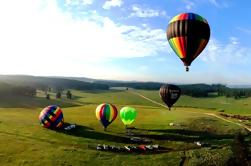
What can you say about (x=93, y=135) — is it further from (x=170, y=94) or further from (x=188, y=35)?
(x=188, y=35)

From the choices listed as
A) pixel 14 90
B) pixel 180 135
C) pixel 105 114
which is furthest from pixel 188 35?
pixel 14 90

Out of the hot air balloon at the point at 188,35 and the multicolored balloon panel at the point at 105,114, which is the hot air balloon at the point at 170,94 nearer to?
the multicolored balloon panel at the point at 105,114

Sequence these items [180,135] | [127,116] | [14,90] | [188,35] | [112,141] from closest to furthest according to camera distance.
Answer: [188,35] < [112,141] < [180,135] < [127,116] < [14,90]

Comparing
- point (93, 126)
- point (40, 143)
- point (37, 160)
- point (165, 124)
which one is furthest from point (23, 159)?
point (165, 124)

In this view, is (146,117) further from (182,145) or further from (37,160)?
(37,160)

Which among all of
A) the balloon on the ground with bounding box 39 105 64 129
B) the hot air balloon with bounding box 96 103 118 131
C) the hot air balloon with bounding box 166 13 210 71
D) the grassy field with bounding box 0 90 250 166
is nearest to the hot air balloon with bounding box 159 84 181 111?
the grassy field with bounding box 0 90 250 166

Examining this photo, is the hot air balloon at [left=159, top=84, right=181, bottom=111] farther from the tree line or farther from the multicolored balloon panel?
the tree line
